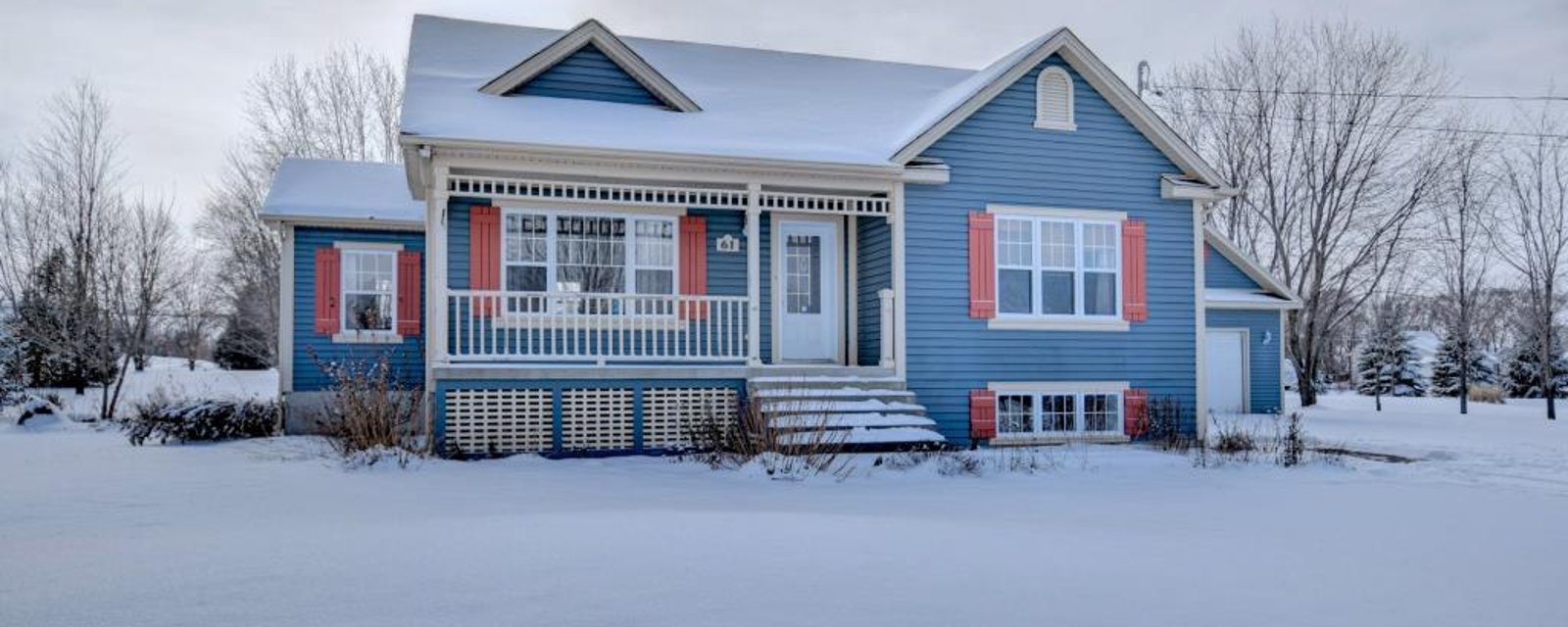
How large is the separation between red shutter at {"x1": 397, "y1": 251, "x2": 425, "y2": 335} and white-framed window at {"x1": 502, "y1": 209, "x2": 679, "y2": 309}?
3.18 m

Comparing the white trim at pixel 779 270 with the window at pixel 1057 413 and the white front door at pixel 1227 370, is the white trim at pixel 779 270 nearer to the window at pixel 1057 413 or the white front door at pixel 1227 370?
the window at pixel 1057 413

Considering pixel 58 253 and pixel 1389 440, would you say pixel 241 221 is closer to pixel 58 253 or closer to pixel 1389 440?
pixel 58 253

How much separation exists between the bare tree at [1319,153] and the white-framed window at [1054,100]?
1522 cm

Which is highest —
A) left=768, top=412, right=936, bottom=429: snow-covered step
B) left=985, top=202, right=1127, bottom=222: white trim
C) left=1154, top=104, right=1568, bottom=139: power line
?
left=1154, top=104, right=1568, bottom=139: power line

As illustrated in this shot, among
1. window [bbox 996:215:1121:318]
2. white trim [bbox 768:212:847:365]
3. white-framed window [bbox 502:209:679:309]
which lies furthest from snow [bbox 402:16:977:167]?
window [bbox 996:215:1121:318]

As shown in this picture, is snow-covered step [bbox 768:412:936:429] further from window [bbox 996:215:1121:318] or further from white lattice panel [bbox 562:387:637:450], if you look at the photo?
window [bbox 996:215:1121:318]

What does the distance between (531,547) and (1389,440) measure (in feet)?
43.9

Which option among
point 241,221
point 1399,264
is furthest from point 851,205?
point 241,221

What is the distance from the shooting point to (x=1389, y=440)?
15.0m

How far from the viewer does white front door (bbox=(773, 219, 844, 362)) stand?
14.0 meters

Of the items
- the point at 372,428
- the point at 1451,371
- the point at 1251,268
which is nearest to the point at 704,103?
the point at 372,428

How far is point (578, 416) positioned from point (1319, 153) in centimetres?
2173

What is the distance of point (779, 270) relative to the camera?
546 inches

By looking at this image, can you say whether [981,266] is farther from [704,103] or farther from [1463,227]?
[1463,227]
